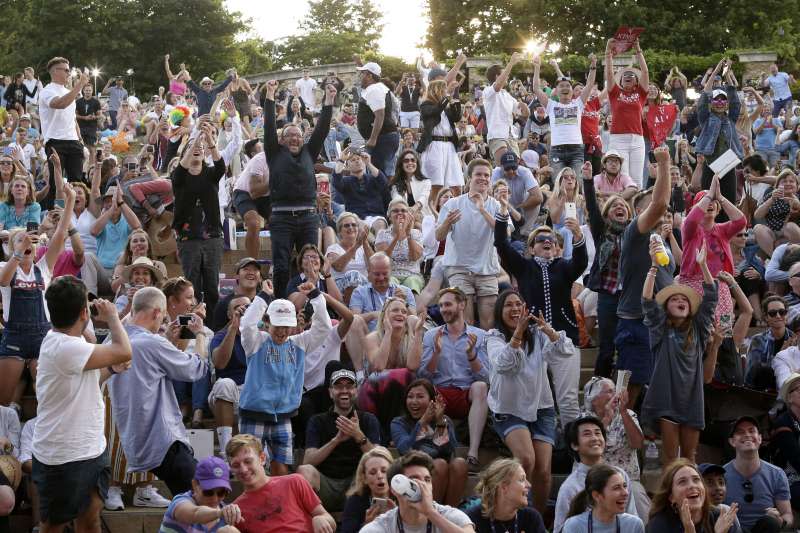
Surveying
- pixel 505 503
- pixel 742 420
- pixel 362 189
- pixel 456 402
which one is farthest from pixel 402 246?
pixel 505 503

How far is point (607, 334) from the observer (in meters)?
9.54

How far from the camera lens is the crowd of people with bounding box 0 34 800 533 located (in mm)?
7145

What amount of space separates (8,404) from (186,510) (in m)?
2.72

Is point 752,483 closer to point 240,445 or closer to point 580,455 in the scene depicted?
point 580,455

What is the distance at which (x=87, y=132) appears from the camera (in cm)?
1850

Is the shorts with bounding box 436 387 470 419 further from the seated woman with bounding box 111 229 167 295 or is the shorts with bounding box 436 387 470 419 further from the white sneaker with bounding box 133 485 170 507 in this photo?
the seated woman with bounding box 111 229 167 295

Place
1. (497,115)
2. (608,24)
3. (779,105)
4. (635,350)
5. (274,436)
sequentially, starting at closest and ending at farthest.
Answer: (274,436) < (635,350) < (497,115) < (779,105) < (608,24)

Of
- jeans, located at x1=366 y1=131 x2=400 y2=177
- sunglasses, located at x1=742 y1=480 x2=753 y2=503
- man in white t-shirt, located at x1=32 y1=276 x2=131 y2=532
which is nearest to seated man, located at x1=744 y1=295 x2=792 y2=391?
sunglasses, located at x1=742 y1=480 x2=753 y2=503

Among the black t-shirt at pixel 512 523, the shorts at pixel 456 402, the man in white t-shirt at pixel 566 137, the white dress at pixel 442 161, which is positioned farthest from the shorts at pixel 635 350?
the man in white t-shirt at pixel 566 137

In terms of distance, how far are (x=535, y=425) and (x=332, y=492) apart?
1.45m

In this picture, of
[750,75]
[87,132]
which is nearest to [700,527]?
[87,132]

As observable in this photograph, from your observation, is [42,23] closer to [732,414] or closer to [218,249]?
[218,249]

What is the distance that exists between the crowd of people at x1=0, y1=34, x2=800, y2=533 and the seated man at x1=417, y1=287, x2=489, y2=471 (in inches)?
0.8

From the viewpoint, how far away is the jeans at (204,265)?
35.6ft
